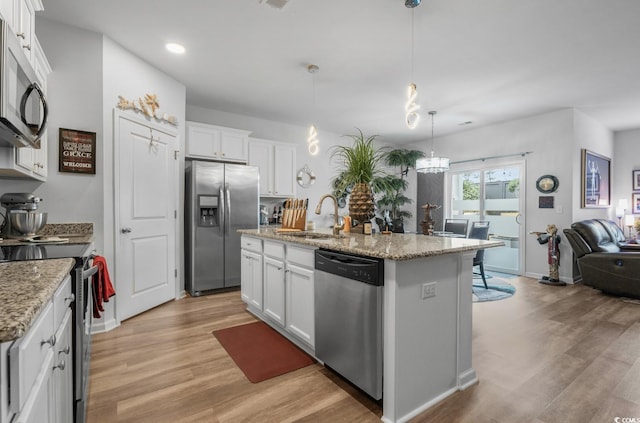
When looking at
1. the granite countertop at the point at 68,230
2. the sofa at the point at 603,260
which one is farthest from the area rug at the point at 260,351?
the sofa at the point at 603,260

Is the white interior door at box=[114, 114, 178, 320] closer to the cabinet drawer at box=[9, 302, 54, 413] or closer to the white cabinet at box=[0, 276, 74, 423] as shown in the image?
the white cabinet at box=[0, 276, 74, 423]

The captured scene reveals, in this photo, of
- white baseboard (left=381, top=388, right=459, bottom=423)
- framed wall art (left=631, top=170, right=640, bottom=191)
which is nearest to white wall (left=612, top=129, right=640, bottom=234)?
framed wall art (left=631, top=170, right=640, bottom=191)

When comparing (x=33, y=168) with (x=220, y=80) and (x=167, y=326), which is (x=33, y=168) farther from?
(x=220, y=80)

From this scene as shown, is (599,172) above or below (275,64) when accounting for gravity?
below

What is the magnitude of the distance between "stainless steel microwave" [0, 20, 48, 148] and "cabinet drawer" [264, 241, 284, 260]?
169 centimetres

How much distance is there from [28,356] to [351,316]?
57.0 inches

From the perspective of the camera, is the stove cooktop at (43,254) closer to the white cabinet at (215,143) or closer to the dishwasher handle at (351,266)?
the dishwasher handle at (351,266)

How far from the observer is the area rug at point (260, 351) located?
85.0 inches

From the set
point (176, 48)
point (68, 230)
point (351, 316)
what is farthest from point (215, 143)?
point (351, 316)

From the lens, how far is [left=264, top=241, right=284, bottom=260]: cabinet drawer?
259 cm

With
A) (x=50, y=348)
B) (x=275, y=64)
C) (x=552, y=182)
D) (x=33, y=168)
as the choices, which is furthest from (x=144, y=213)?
(x=552, y=182)

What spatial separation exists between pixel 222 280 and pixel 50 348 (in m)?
3.22

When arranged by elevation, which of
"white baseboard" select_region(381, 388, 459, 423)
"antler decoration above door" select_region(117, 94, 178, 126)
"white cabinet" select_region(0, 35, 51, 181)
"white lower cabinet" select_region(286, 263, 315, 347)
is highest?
"antler decoration above door" select_region(117, 94, 178, 126)

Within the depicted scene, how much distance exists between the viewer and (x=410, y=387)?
1671 mm
